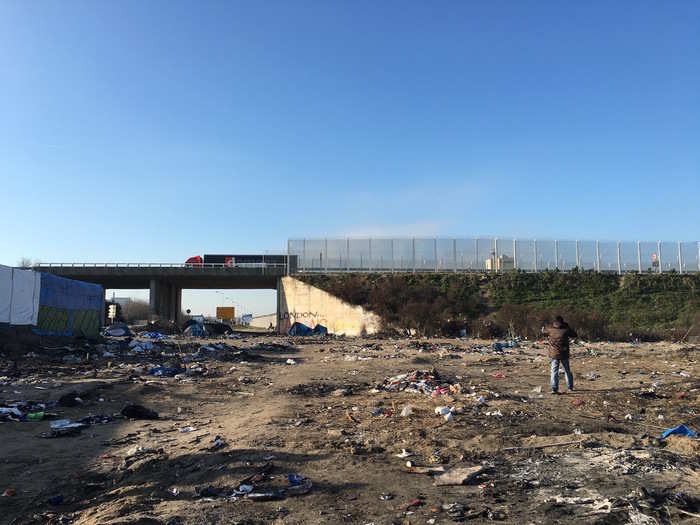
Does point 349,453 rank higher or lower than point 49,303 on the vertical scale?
lower

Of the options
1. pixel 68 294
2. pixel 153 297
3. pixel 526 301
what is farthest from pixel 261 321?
pixel 68 294

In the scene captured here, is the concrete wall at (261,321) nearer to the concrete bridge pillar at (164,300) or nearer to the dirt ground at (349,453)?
the concrete bridge pillar at (164,300)

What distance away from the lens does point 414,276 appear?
41.2 m

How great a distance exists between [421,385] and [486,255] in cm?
3408

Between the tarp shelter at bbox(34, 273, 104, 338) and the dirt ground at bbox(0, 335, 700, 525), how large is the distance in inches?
457

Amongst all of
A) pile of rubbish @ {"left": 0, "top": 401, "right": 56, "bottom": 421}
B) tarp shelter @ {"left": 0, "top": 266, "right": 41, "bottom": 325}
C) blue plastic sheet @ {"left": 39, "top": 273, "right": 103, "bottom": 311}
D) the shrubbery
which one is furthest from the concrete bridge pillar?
pile of rubbish @ {"left": 0, "top": 401, "right": 56, "bottom": 421}

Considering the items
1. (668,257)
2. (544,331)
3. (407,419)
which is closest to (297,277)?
(544,331)

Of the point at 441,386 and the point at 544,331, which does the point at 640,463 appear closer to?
the point at 441,386

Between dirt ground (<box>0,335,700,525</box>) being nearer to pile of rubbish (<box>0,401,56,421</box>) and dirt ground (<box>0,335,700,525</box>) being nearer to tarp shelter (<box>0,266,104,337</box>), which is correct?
pile of rubbish (<box>0,401,56,421</box>)

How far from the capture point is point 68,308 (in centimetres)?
2519

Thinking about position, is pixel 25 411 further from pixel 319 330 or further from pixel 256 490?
pixel 319 330

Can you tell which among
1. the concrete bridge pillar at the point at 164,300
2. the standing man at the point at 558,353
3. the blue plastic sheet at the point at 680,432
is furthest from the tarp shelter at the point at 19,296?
the concrete bridge pillar at the point at 164,300

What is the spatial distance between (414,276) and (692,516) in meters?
37.3

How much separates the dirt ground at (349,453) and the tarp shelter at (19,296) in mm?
9124
